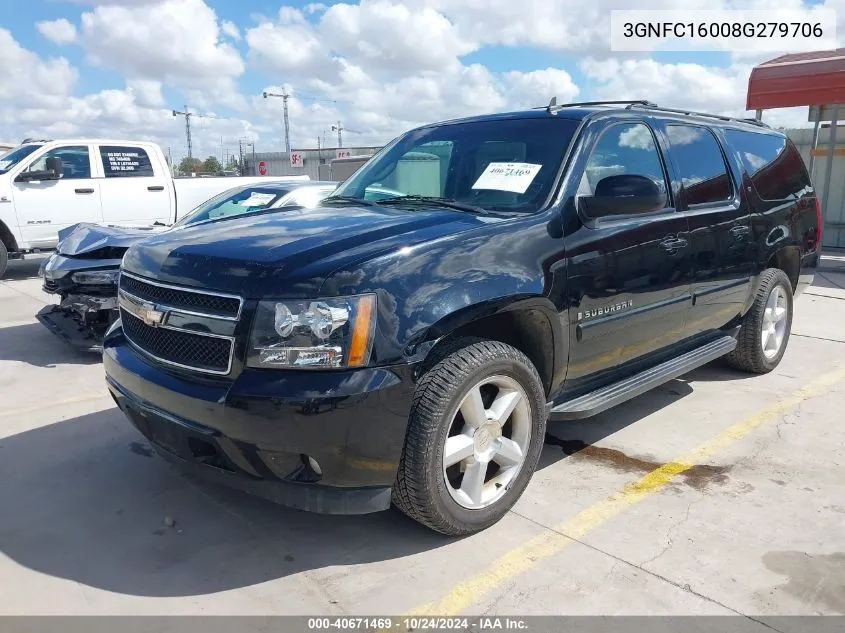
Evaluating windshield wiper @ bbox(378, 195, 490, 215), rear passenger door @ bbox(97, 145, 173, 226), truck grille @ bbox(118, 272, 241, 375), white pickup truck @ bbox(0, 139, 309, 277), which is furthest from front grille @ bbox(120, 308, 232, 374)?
rear passenger door @ bbox(97, 145, 173, 226)

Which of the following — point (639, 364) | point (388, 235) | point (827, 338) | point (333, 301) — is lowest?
point (827, 338)

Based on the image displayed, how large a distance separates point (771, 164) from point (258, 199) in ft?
15.7

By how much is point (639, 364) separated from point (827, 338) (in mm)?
3903

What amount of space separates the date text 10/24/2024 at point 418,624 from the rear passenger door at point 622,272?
1.38 m

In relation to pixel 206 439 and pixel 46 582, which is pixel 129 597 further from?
pixel 206 439

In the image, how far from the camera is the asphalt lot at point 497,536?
275 centimetres

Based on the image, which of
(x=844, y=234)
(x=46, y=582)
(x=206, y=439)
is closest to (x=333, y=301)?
(x=206, y=439)

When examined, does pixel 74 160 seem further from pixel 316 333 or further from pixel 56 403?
pixel 316 333

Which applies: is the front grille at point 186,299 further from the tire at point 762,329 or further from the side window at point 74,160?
the side window at point 74,160

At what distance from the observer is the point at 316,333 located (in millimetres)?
2627

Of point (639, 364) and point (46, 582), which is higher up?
point (639, 364)

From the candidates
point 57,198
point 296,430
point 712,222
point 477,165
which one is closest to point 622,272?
point 477,165

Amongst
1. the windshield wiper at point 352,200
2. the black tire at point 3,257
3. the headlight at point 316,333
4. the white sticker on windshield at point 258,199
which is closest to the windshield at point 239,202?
the white sticker on windshield at point 258,199

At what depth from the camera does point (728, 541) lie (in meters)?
3.13
